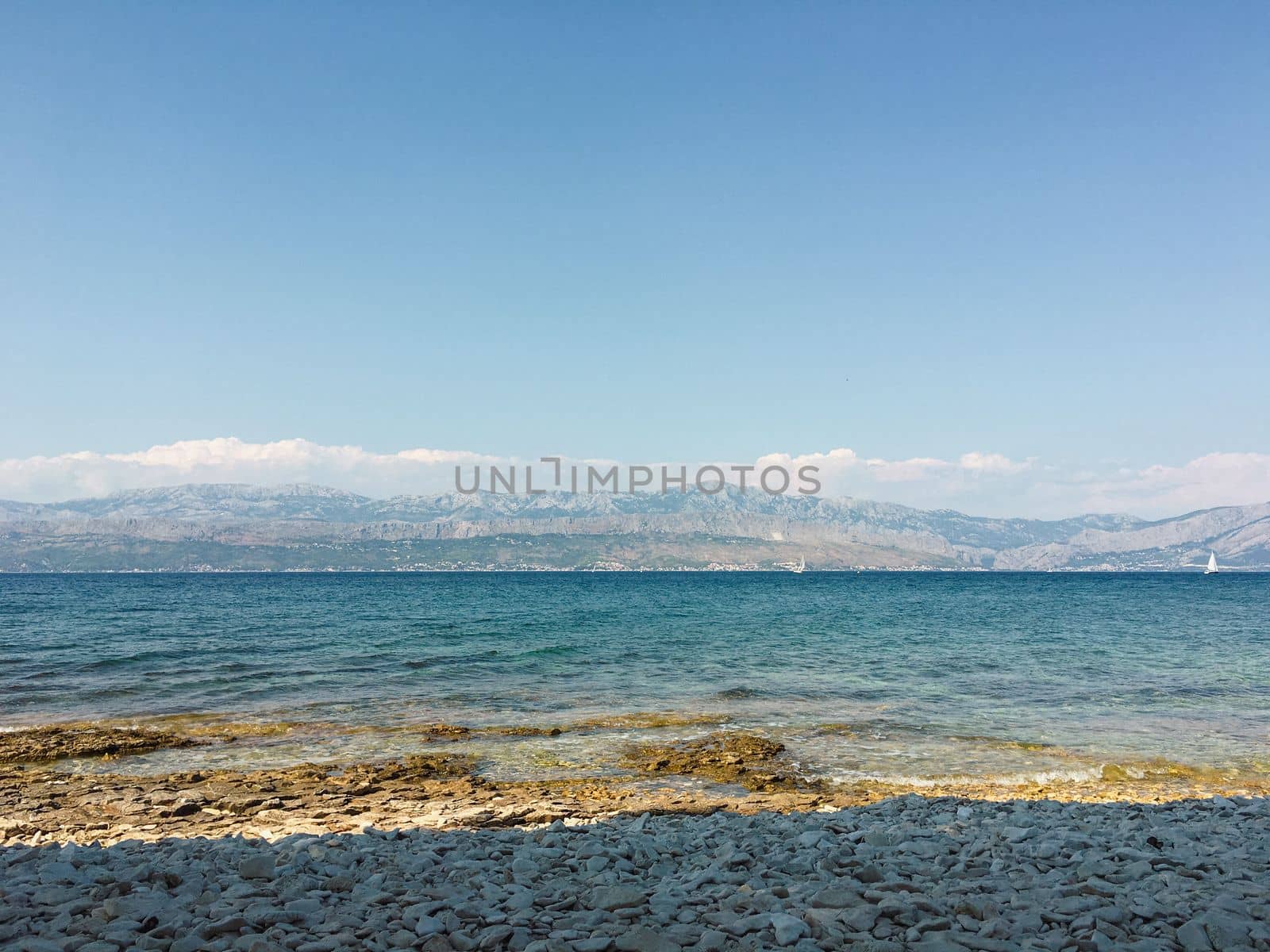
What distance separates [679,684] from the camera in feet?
90.8

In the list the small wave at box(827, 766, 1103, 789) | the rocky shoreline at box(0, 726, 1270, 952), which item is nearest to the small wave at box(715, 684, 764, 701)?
the small wave at box(827, 766, 1103, 789)

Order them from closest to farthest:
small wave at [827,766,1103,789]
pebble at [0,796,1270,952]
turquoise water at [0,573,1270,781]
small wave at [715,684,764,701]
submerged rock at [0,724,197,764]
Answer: pebble at [0,796,1270,952] → small wave at [827,766,1103,789] → submerged rock at [0,724,197,764] → turquoise water at [0,573,1270,781] → small wave at [715,684,764,701]

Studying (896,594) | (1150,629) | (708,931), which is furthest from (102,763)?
(896,594)

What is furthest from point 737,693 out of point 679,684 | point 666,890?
point 666,890

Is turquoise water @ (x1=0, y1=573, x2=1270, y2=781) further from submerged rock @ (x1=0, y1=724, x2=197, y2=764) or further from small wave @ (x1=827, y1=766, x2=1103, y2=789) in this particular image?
submerged rock @ (x1=0, y1=724, x2=197, y2=764)

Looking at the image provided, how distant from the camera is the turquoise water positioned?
18.3 meters

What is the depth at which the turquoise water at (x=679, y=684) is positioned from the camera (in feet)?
60.0

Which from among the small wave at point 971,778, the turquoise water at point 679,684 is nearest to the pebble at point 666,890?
the small wave at point 971,778

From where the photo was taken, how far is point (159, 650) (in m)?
36.2

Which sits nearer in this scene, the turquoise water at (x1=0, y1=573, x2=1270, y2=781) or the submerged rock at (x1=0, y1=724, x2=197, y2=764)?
the submerged rock at (x1=0, y1=724, x2=197, y2=764)

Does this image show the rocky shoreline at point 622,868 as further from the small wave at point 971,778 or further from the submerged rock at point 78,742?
the submerged rock at point 78,742

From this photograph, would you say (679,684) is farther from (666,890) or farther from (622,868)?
(666,890)

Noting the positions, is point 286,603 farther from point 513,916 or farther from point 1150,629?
point 513,916

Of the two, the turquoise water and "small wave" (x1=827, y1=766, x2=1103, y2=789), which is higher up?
"small wave" (x1=827, y1=766, x2=1103, y2=789)
